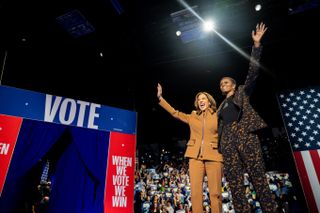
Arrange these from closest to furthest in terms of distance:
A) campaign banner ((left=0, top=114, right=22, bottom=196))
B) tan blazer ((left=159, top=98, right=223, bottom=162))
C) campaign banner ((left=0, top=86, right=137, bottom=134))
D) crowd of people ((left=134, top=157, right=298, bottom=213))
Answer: tan blazer ((left=159, top=98, right=223, bottom=162)) → campaign banner ((left=0, top=114, right=22, bottom=196)) → campaign banner ((left=0, top=86, right=137, bottom=134)) → crowd of people ((left=134, top=157, right=298, bottom=213))

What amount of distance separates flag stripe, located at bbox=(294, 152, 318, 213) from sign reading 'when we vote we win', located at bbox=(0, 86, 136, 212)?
2.84 m

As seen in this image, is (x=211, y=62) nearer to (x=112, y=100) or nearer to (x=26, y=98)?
(x=112, y=100)

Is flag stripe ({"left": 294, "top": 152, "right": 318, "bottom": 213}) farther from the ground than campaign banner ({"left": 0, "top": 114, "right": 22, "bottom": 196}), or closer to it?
closer to it

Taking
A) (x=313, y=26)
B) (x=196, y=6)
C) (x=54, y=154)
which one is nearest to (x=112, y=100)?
(x=54, y=154)

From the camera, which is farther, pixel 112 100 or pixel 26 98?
pixel 112 100

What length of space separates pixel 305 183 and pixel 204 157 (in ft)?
8.05

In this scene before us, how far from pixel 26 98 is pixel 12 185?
136cm

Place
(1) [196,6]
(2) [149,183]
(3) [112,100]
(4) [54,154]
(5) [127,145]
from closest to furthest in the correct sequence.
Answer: (1) [196,6] < (4) [54,154] < (5) [127,145] < (3) [112,100] < (2) [149,183]

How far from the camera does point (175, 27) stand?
12.2ft

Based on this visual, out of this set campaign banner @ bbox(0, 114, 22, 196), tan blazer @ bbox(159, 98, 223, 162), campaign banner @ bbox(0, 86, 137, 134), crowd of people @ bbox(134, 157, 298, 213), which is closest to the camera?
tan blazer @ bbox(159, 98, 223, 162)

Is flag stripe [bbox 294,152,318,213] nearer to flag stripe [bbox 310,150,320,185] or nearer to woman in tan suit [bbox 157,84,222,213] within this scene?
flag stripe [bbox 310,150,320,185]

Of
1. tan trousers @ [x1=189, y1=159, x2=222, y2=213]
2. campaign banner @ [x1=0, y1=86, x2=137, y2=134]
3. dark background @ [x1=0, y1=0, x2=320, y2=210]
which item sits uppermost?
dark background @ [x1=0, y1=0, x2=320, y2=210]

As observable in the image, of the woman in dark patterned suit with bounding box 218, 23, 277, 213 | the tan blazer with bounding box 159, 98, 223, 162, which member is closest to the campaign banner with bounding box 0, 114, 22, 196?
the tan blazer with bounding box 159, 98, 223, 162

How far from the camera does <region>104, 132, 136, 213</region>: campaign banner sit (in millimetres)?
4277
